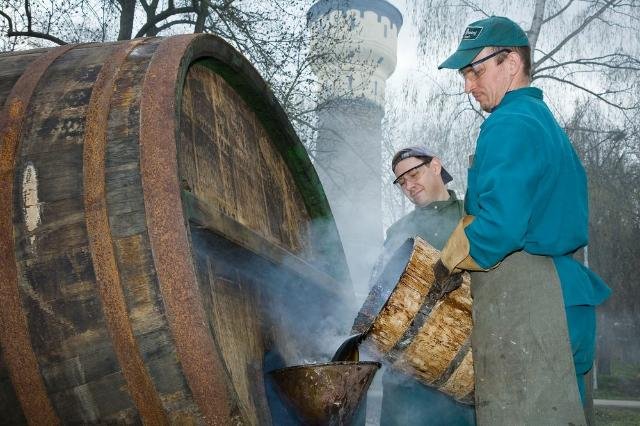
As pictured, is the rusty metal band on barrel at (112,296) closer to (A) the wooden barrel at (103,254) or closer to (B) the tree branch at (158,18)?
(A) the wooden barrel at (103,254)

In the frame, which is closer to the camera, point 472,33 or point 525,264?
→ point 525,264

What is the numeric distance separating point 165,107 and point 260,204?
161cm

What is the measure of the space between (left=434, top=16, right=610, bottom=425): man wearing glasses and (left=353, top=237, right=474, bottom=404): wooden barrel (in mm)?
86

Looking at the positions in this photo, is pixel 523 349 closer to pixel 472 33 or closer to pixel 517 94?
pixel 517 94

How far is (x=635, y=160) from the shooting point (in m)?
21.1

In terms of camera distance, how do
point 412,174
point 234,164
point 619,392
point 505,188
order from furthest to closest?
point 619,392 → point 412,174 → point 234,164 → point 505,188

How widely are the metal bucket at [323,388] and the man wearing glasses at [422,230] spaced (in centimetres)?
87

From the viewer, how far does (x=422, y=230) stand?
12.8 feet

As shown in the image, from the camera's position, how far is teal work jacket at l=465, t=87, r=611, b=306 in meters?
→ 2.01

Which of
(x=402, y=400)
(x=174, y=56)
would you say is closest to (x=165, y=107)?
(x=174, y=56)

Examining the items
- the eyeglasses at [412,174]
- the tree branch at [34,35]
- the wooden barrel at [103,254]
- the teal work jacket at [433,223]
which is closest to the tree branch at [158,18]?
the tree branch at [34,35]

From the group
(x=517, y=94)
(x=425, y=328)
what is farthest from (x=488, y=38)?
(x=425, y=328)

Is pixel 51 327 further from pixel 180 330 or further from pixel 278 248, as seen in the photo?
pixel 278 248

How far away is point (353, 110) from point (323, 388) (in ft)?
47.8
